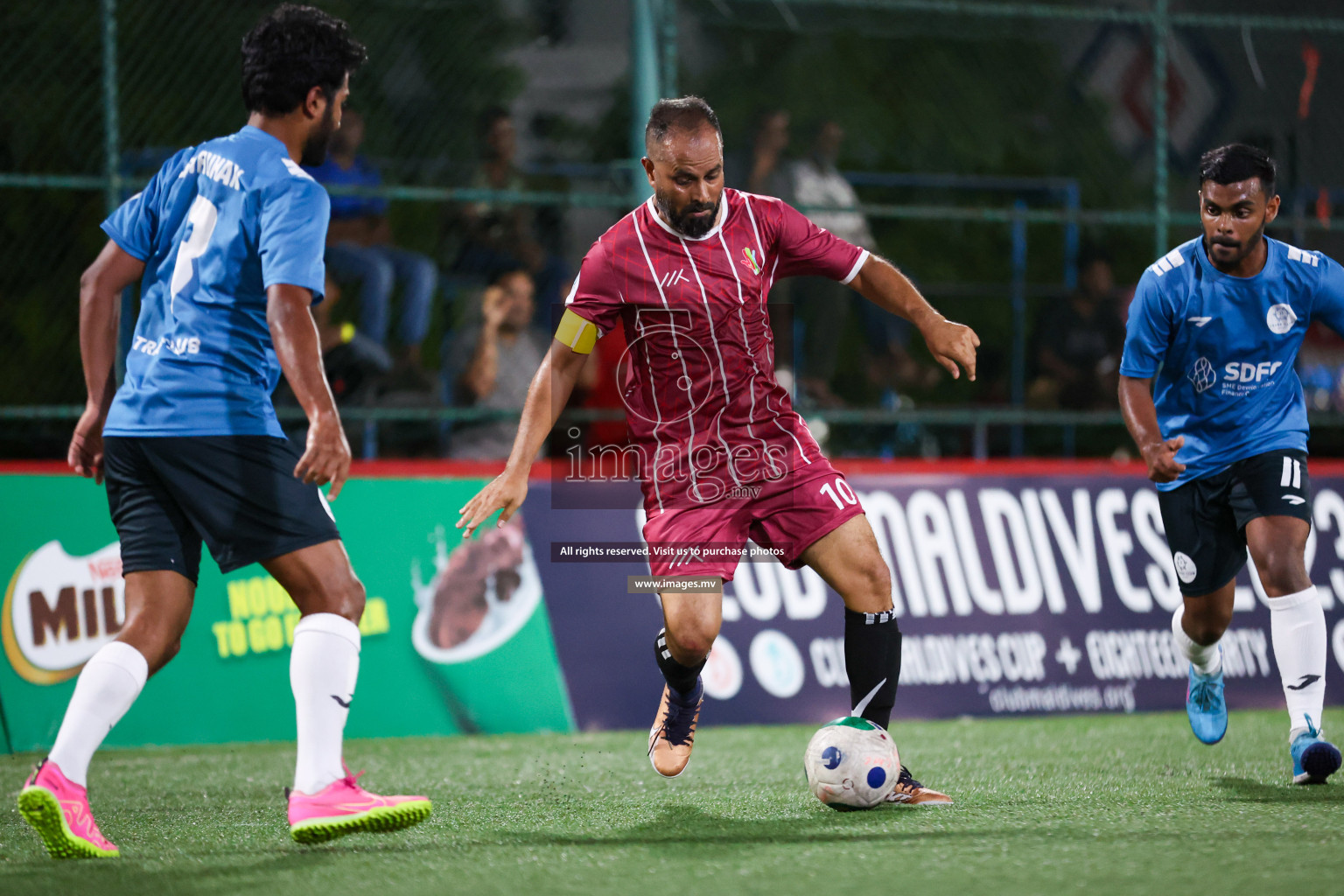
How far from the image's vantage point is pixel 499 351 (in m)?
8.55

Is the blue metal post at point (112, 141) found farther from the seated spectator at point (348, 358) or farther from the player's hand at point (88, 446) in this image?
the player's hand at point (88, 446)

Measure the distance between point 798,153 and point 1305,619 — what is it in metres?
5.90

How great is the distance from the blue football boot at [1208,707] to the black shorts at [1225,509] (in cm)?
44

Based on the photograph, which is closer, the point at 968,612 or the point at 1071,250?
the point at 968,612

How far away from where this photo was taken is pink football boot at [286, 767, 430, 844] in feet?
12.2

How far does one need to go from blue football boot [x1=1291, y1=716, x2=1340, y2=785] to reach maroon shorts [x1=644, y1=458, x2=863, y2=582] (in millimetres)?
1748

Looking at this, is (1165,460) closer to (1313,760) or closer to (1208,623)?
(1208,623)

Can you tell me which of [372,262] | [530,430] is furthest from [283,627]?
[530,430]

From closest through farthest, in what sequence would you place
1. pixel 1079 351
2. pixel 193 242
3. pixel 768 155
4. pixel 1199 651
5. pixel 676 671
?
pixel 193 242 < pixel 676 671 < pixel 1199 651 < pixel 768 155 < pixel 1079 351

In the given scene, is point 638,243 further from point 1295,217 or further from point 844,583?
point 1295,217

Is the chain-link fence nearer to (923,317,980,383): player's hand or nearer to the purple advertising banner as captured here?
the purple advertising banner

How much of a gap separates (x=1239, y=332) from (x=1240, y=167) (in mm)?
634

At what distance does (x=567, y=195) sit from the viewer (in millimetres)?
7934

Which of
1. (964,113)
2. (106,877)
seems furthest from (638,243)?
(964,113)
